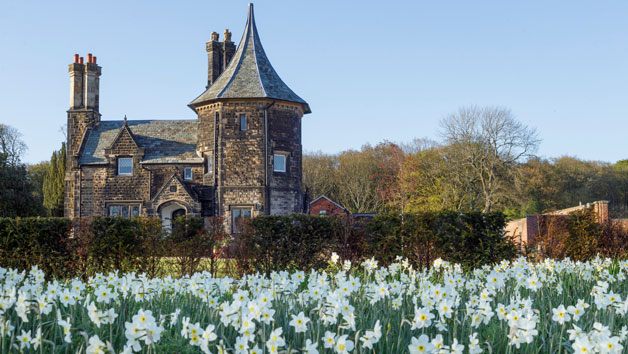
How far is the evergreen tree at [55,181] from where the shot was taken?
49.1m

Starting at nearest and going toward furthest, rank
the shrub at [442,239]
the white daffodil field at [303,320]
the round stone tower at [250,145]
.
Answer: the white daffodil field at [303,320] < the shrub at [442,239] < the round stone tower at [250,145]

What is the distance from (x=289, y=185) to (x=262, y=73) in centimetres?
666

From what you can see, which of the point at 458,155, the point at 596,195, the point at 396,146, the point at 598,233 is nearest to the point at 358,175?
the point at 396,146

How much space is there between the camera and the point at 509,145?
48.1m

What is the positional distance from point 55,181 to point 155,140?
1806 centimetres

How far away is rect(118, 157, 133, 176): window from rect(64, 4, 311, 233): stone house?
0.06 meters

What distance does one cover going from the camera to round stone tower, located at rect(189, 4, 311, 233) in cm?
3250

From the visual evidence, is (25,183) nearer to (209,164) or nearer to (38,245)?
(209,164)

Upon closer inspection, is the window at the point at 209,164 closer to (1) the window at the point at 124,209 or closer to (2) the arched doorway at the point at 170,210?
(2) the arched doorway at the point at 170,210

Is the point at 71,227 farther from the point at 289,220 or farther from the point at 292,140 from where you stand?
the point at 292,140

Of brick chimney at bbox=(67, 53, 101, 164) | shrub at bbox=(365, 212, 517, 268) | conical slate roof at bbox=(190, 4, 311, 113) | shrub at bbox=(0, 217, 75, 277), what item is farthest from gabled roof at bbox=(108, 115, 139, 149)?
shrub at bbox=(365, 212, 517, 268)

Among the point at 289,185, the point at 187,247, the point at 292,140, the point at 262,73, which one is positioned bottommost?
the point at 187,247

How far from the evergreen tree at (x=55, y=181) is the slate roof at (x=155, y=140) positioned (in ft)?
42.5

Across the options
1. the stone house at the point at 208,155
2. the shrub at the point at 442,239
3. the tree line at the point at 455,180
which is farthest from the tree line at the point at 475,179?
the shrub at the point at 442,239
